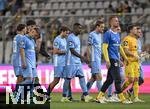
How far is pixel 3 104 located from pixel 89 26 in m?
12.7

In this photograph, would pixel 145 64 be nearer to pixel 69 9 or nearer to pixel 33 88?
pixel 69 9

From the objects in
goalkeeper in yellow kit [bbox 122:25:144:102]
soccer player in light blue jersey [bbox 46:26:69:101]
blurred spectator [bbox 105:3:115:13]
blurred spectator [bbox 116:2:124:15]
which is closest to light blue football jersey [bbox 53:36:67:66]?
soccer player in light blue jersey [bbox 46:26:69:101]

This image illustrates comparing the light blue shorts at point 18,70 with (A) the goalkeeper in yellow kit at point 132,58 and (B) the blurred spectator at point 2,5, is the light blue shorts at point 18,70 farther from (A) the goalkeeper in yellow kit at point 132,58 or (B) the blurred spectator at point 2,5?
(B) the blurred spectator at point 2,5

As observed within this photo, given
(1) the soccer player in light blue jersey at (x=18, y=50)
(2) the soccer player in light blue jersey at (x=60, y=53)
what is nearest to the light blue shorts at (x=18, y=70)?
(1) the soccer player in light blue jersey at (x=18, y=50)

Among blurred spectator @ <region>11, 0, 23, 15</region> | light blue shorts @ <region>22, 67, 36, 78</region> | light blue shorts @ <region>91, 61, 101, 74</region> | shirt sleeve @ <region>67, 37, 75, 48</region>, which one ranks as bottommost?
light blue shorts @ <region>22, 67, 36, 78</region>

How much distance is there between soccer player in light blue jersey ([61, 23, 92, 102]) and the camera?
59.2 ft

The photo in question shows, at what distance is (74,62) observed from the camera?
1848cm

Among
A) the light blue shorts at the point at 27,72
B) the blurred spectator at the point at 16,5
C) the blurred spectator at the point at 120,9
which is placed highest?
the blurred spectator at the point at 16,5

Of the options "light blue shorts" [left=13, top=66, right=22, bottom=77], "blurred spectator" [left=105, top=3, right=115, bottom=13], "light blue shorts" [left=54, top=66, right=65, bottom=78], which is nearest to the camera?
"light blue shorts" [left=13, top=66, right=22, bottom=77]

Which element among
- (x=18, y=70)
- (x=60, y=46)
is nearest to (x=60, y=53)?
(x=60, y=46)

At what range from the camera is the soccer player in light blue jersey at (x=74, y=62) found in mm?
18031

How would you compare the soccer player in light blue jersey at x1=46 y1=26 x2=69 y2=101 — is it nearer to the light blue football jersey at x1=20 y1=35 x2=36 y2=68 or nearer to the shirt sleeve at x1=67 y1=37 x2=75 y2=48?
the shirt sleeve at x1=67 y1=37 x2=75 y2=48

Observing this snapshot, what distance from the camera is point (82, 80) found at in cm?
1817

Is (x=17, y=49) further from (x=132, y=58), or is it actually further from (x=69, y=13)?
(x=69, y=13)
